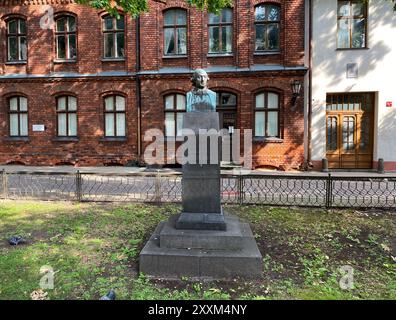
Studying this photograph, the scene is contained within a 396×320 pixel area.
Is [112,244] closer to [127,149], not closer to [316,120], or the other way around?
[127,149]

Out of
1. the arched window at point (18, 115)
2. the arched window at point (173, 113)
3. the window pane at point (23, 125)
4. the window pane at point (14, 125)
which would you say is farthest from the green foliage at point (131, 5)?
the window pane at point (14, 125)

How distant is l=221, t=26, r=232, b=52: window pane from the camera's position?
14.6m

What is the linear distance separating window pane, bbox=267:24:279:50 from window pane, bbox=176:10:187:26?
147 inches

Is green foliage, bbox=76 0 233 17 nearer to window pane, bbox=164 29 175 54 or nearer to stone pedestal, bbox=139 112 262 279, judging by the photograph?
stone pedestal, bbox=139 112 262 279

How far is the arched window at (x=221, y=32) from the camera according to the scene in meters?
14.6

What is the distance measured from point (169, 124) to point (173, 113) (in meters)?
0.53

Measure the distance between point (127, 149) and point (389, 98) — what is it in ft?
37.4

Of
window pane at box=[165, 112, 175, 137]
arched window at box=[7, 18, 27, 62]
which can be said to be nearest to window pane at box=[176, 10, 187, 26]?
window pane at box=[165, 112, 175, 137]

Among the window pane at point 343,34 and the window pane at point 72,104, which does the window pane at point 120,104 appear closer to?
the window pane at point 72,104

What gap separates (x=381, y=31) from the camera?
13547 millimetres

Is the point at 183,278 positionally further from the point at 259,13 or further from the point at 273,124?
the point at 259,13

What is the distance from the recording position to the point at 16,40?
53.0 ft

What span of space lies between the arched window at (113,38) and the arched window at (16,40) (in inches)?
162

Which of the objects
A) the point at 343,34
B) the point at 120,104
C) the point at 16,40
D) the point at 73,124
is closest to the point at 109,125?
the point at 120,104
